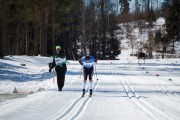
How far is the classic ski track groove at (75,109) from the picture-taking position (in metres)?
11.2

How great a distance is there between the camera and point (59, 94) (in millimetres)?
17344

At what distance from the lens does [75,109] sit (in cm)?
1283

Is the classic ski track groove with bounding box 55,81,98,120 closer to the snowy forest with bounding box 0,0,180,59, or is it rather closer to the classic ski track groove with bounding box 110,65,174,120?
the classic ski track groove with bounding box 110,65,174,120

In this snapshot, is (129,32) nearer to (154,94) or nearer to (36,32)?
(36,32)

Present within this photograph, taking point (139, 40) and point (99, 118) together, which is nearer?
point (99, 118)

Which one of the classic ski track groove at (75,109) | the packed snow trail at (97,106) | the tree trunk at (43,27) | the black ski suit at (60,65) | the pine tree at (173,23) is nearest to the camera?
the classic ski track groove at (75,109)

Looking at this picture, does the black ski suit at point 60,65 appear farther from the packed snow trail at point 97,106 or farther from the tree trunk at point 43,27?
the tree trunk at point 43,27

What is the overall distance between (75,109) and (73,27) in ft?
207

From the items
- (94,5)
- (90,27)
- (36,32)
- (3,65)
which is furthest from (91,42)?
(3,65)

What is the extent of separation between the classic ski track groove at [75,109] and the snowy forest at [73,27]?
20278 millimetres

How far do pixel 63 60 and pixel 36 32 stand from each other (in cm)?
4106

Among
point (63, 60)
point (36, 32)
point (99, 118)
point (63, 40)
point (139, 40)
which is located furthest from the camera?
point (139, 40)

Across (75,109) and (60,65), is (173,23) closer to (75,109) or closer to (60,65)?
(60,65)

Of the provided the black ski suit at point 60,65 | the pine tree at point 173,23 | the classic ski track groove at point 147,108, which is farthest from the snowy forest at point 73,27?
the classic ski track groove at point 147,108
